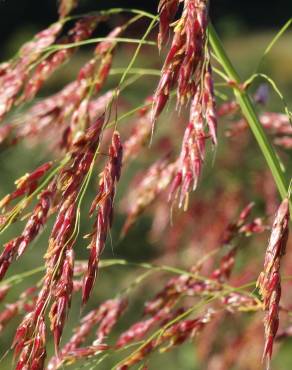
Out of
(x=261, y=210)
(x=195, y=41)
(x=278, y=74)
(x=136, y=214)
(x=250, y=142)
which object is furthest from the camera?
(x=278, y=74)

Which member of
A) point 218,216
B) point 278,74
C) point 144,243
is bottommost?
point 278,74

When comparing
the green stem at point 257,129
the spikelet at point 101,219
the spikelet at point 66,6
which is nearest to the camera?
the spikelet at point 101,219

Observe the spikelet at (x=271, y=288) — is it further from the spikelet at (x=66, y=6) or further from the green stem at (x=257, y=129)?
the spikelet at (x=66, y=6)

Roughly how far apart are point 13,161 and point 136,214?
6.37 m

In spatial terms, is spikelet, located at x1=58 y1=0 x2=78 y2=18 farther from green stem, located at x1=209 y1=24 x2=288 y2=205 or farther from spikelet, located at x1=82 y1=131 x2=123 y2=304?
spikelet, located at x1=82 y1=131 x2=123 y2=304

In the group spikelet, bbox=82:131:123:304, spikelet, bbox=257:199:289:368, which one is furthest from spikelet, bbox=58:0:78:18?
spikelet, bbox=257:199:289:368

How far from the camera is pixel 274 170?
176cm

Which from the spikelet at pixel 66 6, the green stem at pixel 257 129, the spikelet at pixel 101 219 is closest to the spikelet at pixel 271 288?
the spikelet at pixel 101 219

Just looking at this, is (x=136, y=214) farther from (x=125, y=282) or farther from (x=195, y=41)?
(x=125, y=282)

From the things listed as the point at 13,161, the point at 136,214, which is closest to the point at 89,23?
the point at 136,214

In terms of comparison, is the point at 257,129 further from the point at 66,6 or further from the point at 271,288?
the point at 66,6

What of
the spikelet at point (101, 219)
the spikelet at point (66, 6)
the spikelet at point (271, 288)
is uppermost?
the spikelet at point (66, 6)

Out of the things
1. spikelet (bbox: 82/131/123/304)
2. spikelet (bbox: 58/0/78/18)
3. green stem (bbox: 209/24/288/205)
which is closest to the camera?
spikelet (bbox: 82/131/123/304)

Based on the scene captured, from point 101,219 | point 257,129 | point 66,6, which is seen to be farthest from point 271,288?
point 66,6
